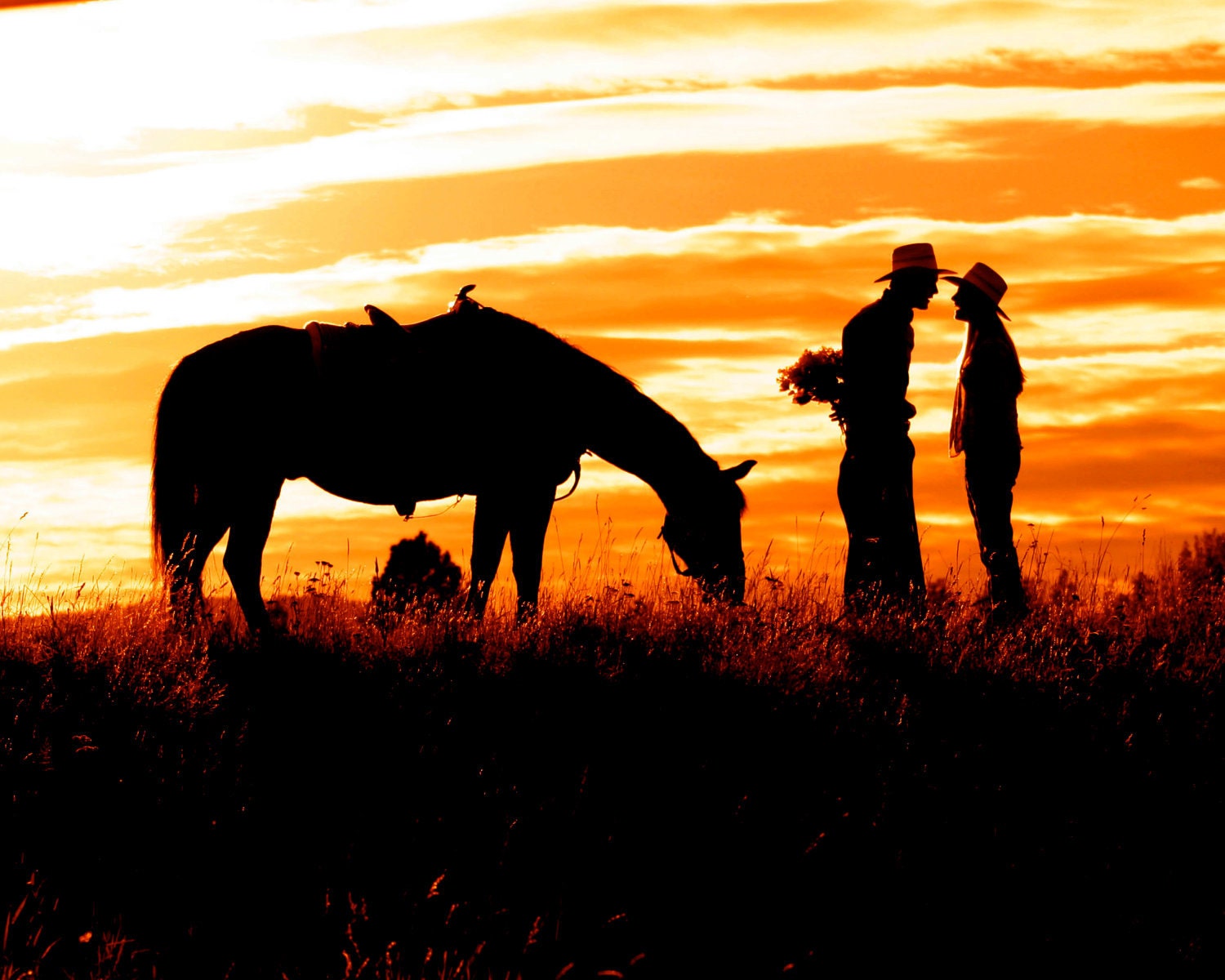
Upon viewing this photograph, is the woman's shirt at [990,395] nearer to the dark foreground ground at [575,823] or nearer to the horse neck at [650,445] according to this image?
the horse neck at [650,445]

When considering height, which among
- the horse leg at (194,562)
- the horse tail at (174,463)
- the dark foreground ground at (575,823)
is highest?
the horse tail at (174,463)

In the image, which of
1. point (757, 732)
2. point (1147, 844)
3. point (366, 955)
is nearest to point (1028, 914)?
point (1147, 844)

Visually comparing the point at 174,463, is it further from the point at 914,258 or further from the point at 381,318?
the point at 914,258

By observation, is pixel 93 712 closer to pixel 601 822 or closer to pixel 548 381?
pixel 601 822

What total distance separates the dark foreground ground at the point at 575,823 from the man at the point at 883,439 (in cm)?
Answer: 184

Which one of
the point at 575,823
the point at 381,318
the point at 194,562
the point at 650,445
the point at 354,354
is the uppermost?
the point at 381,318

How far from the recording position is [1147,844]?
7707 millimetres

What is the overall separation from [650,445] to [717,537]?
2.86ft

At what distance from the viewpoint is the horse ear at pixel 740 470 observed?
1035cm

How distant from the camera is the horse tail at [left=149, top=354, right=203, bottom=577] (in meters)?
10.1

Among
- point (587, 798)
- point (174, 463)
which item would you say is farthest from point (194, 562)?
point (587, 798)

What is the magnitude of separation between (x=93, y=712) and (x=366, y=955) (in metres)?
2.75

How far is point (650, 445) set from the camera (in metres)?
10.5

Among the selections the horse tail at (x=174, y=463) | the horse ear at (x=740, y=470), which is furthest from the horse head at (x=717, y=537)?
the horse tail at (x=174, y=463)
